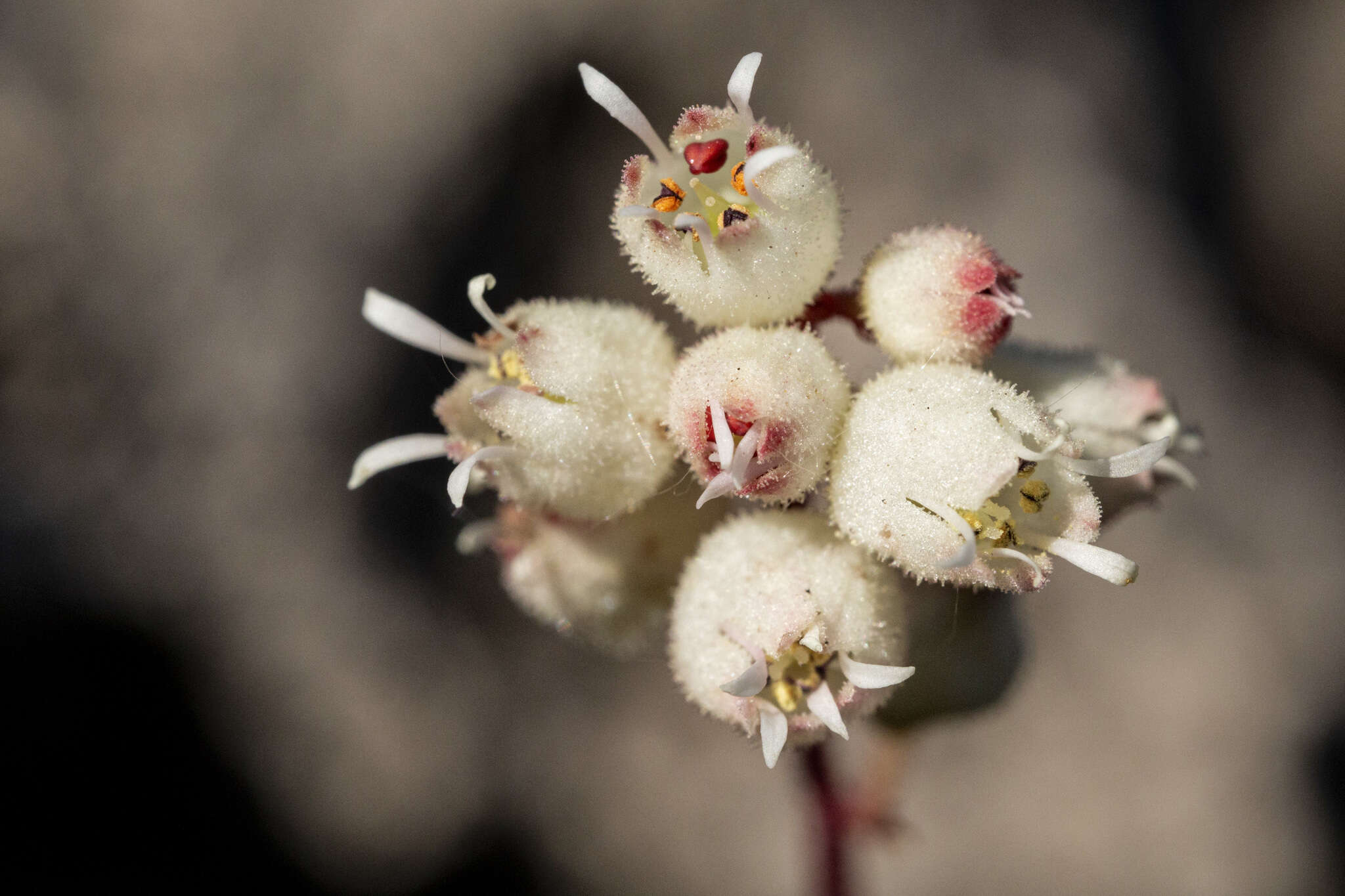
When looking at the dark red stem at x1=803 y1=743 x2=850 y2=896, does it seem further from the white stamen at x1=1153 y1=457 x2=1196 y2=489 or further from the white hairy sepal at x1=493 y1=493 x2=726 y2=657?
the white stamen at x1=1153 y1=457 x2=1196 y2=489

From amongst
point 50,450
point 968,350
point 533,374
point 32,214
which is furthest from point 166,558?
point 968,350

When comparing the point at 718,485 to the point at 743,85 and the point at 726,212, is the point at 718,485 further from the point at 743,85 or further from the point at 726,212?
the point at 743,85

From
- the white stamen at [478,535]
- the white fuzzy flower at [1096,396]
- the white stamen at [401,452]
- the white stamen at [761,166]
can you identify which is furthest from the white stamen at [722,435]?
the white stamen at [478,535]

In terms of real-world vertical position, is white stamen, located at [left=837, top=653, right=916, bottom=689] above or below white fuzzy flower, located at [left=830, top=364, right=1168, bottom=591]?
below

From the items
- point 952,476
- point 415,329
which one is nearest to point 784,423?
point 952,476

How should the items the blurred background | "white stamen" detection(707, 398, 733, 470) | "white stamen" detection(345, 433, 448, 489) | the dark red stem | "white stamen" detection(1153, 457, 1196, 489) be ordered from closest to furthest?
"white stamen" detection(707, 398, 733, 470) < "white stamen" detection(345, 433, 448, 489) < "white stamen" detection(1153, 457, 1196, 489) < the dark red stem < the blurred background

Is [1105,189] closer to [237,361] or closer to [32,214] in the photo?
[237,361]

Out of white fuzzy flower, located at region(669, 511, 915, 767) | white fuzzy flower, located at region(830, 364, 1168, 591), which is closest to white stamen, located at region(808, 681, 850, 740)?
white fuzzy flower, located at region(669, 511, 915, 767)
